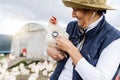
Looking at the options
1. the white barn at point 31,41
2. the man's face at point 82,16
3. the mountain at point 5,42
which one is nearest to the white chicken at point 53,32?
the man's face at point 82,16

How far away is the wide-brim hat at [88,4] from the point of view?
3.84 m

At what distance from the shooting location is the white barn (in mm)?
14117

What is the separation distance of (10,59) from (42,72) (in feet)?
5.90

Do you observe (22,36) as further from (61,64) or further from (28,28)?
(61,64)

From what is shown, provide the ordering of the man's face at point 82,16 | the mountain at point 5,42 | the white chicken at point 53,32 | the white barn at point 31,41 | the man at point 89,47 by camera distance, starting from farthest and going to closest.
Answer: the mountain at point 5,42
the white barn at point 31,41
the white chicken at point 53,32
the man's face at point 82,16
the man at point 89,47

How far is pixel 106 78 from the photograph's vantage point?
12.2 ft

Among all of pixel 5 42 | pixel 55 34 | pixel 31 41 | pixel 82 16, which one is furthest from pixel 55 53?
pixel 5 42

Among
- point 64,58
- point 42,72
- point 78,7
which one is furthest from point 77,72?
point 42,72

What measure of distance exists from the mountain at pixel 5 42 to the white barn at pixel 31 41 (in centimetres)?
135

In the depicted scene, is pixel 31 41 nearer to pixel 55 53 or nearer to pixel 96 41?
pixel 55 53

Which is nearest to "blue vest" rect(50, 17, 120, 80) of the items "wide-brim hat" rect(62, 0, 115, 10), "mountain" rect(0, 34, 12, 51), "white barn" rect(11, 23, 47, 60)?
"wide-brim hat" rect(62, 0, 115, 10)

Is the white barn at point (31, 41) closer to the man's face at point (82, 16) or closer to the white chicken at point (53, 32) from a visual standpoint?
the white chicken at point (53, 32)

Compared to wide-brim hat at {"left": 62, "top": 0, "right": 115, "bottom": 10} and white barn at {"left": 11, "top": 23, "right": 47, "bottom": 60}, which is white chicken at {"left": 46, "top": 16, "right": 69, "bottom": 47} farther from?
white barn at {"left": 11, "top": 23, "right": 47, "bottom": 60}

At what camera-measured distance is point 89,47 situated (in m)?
3.95
